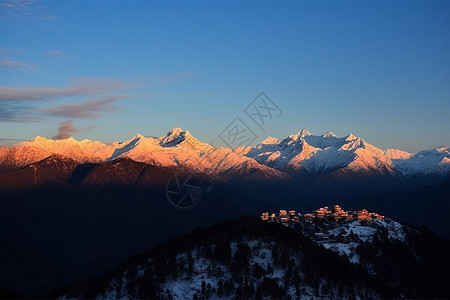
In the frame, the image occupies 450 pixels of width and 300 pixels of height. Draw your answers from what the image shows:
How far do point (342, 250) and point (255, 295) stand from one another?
51197mm

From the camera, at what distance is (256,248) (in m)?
159

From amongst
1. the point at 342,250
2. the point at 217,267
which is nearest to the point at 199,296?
the point at 217,267

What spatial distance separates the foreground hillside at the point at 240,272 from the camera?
146m

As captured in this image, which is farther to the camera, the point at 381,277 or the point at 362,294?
the point at 381,277

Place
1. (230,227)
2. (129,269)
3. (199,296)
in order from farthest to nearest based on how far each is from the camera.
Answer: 1. (230,227)
2. (129,269)
3. (199,296)

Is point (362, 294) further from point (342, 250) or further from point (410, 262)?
point (410, 262)

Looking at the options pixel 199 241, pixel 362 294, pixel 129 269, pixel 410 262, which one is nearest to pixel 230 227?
pixel 199 241

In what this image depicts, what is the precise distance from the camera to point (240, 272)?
151 m

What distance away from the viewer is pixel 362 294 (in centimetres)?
15062

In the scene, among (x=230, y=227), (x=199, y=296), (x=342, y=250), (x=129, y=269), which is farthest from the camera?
(x=342, y=250)

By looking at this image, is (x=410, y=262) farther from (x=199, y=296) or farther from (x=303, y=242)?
(x=199, y=296)

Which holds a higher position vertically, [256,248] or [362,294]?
[256,248]

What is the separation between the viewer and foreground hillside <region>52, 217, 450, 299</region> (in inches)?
5758

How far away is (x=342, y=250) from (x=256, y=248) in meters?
39.6
